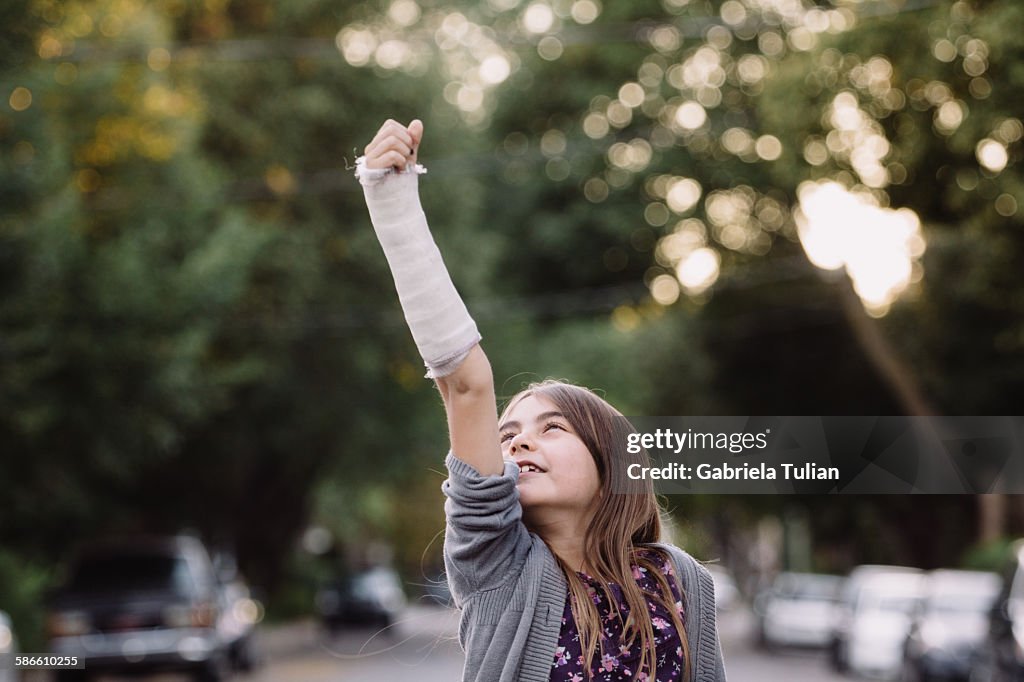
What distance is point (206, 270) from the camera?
70.2 ft

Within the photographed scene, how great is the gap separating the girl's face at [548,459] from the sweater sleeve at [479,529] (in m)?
0.10

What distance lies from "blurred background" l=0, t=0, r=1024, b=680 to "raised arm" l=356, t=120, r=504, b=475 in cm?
1290

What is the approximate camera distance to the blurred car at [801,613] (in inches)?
1304

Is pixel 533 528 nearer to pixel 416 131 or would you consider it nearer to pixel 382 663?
Result: pixel 416 131

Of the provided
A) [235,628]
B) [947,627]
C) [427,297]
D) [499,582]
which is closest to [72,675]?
[235,628]

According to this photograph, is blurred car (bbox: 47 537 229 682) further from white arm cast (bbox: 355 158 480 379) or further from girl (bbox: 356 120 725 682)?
white arm cast (bbox: 355 158 480 379)

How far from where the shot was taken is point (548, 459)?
314 centimetres

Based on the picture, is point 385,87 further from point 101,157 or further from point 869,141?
point 869,141

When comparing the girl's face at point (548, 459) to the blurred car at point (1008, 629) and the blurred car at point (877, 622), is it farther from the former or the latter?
the blurred car at point (877, 622)

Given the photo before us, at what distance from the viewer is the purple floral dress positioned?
292 centimetres

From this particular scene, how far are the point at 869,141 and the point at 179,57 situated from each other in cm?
1282

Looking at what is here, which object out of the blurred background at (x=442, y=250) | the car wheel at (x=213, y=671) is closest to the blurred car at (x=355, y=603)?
the blurred background at (x=442, y=250)

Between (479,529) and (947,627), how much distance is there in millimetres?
15888

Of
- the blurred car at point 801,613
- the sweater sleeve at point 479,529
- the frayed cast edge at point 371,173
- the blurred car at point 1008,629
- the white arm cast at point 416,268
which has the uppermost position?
the blurred car at point 801,613
